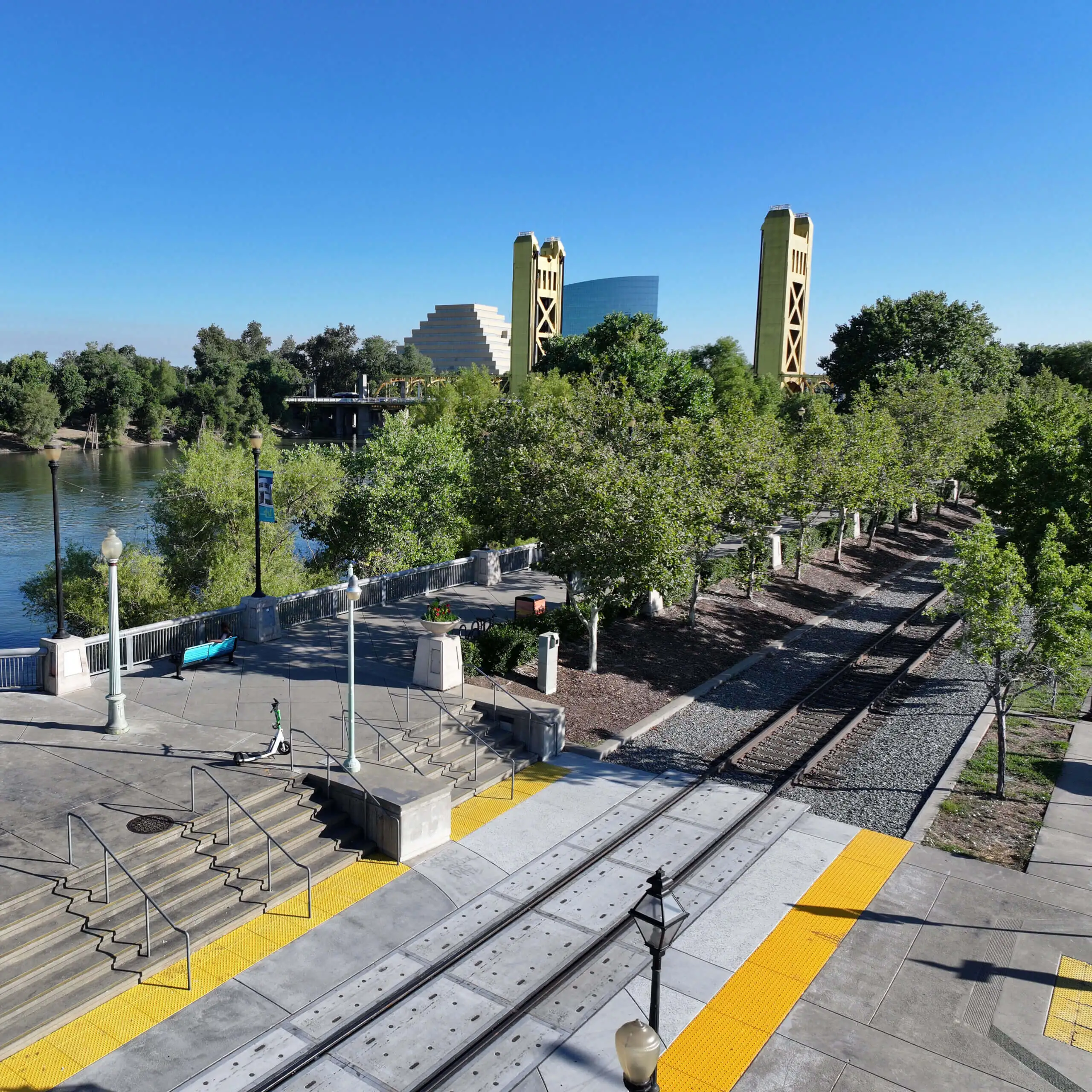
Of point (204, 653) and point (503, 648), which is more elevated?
point (204, 653)

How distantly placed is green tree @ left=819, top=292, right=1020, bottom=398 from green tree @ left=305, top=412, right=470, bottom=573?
47.4m

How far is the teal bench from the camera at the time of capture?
1711cm

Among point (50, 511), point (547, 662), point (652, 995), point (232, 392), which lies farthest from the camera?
point (232, 392)

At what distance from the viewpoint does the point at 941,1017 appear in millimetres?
9156

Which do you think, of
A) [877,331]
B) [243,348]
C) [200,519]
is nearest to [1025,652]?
[200,519]

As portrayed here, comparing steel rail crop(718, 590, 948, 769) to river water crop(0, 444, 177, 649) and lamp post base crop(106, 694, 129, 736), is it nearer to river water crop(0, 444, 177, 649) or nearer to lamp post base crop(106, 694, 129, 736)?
lamp post base crop(106, 694, 129, 736)

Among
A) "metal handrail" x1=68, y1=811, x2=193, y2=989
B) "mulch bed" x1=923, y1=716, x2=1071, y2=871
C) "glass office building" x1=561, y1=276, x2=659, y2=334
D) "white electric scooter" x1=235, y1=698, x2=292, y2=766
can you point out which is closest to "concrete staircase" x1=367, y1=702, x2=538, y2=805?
"white electric scooter" x1=235, y1=698, x2=292, y2=766

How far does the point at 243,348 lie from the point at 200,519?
132 meters

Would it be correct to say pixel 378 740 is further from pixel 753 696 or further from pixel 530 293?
pixel 530 293

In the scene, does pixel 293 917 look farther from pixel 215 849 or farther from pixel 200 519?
pixel 200 519

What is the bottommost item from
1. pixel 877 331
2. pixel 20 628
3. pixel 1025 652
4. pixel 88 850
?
pixel 20 628

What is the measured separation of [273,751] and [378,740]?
1.80 metres

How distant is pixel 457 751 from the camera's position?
15148 millimetres

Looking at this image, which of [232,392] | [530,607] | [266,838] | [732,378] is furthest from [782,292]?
[266,838]
